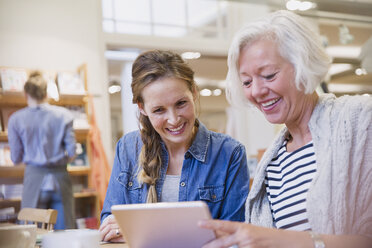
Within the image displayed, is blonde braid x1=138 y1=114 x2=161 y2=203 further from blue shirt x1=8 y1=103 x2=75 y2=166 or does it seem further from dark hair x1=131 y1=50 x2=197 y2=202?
blue shirt x1=8 y1=103 x2=75 y2=166

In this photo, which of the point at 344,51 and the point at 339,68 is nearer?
the point at 344,51

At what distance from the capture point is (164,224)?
2.82 ft

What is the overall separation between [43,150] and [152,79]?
7.42 feet

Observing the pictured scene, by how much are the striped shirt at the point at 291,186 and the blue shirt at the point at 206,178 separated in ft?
0.59

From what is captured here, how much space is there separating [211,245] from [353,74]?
7565mm

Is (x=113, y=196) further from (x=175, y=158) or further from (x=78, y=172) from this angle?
(x=78, y=172)

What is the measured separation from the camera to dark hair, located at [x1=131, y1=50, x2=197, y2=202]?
154cm

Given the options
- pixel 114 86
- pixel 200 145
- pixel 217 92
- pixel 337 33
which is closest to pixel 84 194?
pixel 200 145

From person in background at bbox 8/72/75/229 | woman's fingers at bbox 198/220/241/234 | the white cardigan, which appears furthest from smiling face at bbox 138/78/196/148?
person in background at bbox 8/72/75/229

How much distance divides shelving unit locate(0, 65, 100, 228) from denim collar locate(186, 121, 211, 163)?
2.97 metres

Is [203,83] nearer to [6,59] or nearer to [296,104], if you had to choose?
[6,59]

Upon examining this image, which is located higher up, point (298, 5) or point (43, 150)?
point (298, 5)

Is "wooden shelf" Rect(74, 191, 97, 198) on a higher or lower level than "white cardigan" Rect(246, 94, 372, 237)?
lower

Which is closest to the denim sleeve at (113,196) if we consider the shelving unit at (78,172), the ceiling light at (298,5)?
the shelving unit at (78,172)
